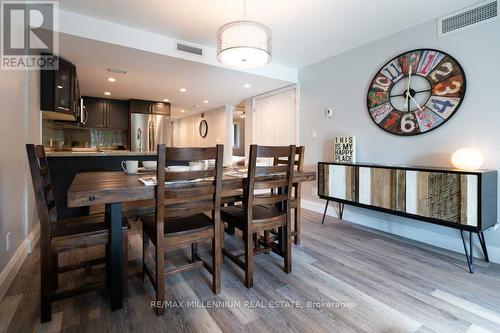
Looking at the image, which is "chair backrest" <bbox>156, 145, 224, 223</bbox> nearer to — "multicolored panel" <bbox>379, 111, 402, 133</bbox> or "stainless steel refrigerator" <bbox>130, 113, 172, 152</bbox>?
"multicolored panel" <bbox>379, 111, 402, 133</bbox>

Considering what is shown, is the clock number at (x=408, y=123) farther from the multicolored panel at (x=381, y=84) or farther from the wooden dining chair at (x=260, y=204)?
the wooden dining chair at (x=260, y=204)

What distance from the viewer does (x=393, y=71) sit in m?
2.91

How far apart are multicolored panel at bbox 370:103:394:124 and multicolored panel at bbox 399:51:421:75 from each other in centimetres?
39

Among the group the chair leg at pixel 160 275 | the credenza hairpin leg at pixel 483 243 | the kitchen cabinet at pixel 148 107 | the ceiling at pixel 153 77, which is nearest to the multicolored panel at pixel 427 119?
the credenza hairpin leg at pixel 483 243

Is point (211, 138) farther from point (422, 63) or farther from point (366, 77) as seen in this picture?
point (422, 63)

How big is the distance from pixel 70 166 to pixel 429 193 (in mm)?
3842

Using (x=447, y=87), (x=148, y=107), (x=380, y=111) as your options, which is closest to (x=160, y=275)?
(x=380, y=111)

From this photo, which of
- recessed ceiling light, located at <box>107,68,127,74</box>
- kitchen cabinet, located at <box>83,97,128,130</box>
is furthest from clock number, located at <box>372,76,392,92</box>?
kitchen cabinet, located at <box>83,97,128,130</box>

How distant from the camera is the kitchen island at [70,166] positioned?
9.53 ft

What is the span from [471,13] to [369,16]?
2.90ft

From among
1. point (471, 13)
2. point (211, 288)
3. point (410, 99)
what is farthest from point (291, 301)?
point (471, 13)

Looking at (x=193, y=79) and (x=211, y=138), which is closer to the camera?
(x=193, y=79)

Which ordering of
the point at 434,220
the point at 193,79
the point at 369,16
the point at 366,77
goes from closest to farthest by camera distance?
the point at 434,220 < the point at 369,16 < the point at 366,77 < the point at 193,79

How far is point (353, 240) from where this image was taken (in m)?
2.71
